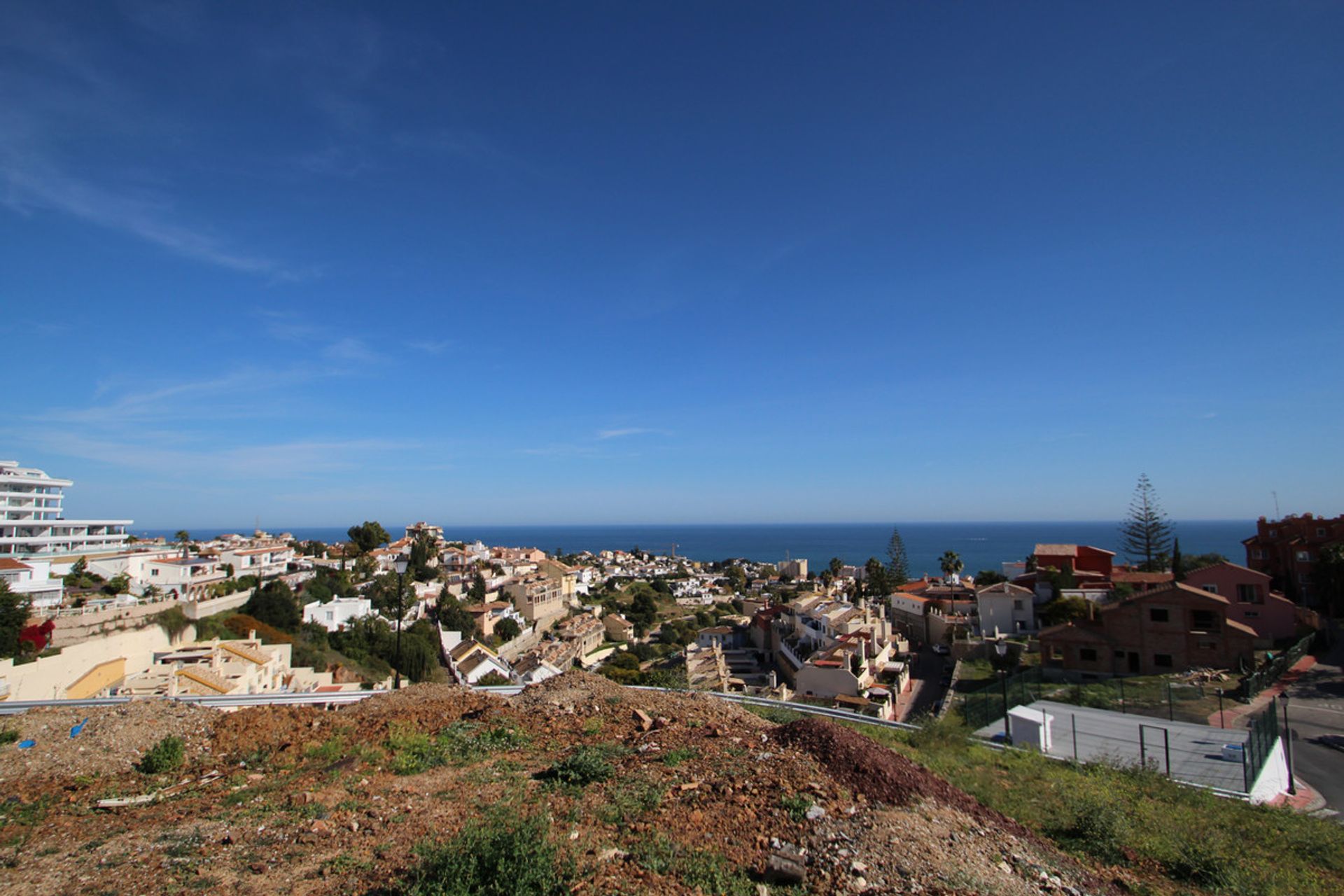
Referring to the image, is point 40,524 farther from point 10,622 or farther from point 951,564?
point 951,564

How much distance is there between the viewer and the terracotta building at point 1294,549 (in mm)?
36031

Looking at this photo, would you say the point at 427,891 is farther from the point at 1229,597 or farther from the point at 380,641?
the point at 1229,597

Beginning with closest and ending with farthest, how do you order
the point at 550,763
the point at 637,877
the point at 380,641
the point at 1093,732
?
the point at 637,877 < the point at 550,763 < the point at 1093,732 < the point at 380,641

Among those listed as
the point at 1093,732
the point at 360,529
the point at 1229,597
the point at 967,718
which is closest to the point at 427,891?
the point at 967,718

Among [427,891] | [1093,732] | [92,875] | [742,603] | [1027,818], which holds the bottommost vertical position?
[742,603]

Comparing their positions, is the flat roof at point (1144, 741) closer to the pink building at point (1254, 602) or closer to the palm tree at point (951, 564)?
the pink building at point (1254, 602)

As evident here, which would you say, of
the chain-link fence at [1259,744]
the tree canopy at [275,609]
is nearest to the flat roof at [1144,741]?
the chain-link fence at [1259,744]

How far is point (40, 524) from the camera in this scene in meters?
43.8

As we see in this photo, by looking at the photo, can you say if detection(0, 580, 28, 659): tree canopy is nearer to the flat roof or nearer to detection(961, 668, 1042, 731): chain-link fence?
detection(961, 668, 1042, 731): chain-link fence

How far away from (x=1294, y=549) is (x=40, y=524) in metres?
82.1

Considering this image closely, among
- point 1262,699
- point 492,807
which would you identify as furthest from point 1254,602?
point 492,807

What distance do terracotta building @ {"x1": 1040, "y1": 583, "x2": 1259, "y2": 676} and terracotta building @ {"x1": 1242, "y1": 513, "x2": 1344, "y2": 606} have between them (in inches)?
736

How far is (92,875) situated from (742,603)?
65.5 metres

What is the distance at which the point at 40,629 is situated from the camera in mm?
21672
